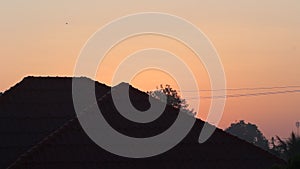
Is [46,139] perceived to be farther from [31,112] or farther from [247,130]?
[247,130]

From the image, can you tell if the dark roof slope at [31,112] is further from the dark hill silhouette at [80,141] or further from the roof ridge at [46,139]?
the roof ridge at [46,139]

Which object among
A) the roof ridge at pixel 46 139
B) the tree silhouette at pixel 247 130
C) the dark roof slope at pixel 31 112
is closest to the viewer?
the roof ridge at pixel 46 139

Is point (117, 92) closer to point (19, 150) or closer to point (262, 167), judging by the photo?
point (19, 150)

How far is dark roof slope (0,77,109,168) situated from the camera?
35503 millimetres

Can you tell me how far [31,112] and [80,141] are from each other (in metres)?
7.51

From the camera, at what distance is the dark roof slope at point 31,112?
3550 cm

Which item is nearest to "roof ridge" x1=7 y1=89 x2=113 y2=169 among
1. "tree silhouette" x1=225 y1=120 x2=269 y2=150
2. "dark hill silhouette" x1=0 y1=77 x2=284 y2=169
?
"dark hill silhouette" x1=0 y1=77 x2=284 y2=169

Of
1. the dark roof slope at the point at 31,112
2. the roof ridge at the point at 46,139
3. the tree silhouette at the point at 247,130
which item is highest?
the tree silhouette at the point at 247,130

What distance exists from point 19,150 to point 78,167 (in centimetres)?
543

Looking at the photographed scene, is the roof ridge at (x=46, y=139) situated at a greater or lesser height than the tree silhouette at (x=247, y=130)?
lesser

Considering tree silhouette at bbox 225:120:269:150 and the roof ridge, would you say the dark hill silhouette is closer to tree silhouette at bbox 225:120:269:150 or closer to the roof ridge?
the roof ridge

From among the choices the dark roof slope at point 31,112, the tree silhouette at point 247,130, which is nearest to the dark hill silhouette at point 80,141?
the dark roof slope at point 31,112

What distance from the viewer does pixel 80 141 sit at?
31.7m

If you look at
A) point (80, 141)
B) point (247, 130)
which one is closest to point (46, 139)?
point (80, 141)
